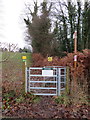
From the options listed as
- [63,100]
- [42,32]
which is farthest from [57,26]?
[63,100]

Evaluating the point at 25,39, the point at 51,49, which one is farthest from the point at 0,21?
the point at 25,39

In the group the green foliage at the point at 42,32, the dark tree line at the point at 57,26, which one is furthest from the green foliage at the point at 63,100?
the green foliage at the point at 42,32

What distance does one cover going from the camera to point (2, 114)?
7.89ft

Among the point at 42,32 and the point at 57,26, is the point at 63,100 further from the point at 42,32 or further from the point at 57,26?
the point at 57,26

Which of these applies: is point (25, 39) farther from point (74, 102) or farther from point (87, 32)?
point (74, 102)

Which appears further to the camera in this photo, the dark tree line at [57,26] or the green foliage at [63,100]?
the dark tree line at [57,26]

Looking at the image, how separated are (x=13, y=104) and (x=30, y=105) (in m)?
0.42

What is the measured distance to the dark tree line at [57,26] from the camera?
39.9ft

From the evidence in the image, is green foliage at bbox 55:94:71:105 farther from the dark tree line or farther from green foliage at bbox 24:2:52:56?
green foliage at bbox 24:2:52:56

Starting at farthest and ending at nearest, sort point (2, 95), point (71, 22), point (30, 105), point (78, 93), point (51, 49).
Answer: point (71, 22) → point (51, 49) → point (2, 95) → point (78, 93) → point (30, 105)

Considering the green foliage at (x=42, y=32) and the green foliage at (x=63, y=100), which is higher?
the green foliage at (x=42, y=32)

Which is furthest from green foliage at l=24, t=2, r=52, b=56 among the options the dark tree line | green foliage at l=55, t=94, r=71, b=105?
green foliage at l=55, t=94, r=71, b=105

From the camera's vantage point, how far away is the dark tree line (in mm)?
12172

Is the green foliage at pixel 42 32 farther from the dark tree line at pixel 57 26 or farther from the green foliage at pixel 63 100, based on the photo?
the green foliage at pixel 63 100
